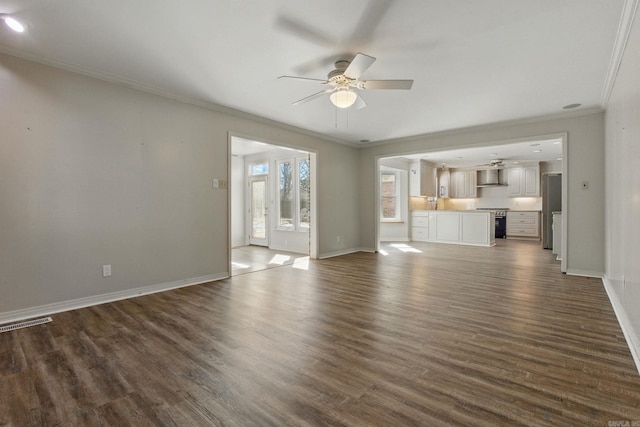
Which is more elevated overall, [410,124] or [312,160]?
[410,124]

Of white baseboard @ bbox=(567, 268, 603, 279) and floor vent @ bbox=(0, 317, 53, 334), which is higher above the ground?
white baseboard @ bbox=(567, 268, 603, 279)

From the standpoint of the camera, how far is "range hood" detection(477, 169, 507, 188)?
1065 cm

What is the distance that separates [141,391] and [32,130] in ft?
9.52

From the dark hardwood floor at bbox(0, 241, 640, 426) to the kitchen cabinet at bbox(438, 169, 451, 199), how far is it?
7511 mm

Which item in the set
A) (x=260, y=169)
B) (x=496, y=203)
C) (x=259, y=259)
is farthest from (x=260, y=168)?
(x=496, y=203)

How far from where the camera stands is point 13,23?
2490 millimetres

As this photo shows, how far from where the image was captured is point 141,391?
1.84m

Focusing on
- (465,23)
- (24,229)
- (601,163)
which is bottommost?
(24,229)

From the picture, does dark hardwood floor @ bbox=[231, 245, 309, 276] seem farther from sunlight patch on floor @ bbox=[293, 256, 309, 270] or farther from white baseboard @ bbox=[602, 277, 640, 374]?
white baseboard @ bbox=[602, 277, 640, 374]

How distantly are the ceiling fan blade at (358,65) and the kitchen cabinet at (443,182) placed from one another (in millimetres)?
9198

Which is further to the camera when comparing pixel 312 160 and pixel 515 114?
pixel 312 160

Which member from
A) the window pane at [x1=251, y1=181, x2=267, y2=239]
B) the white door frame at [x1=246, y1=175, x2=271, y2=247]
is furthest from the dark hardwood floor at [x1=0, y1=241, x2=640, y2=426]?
the window pane at [x1=251, y1=181, x2=267, y2=239]

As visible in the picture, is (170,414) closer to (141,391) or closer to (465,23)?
(141,391)

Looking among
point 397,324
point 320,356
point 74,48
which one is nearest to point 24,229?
point 74,48
